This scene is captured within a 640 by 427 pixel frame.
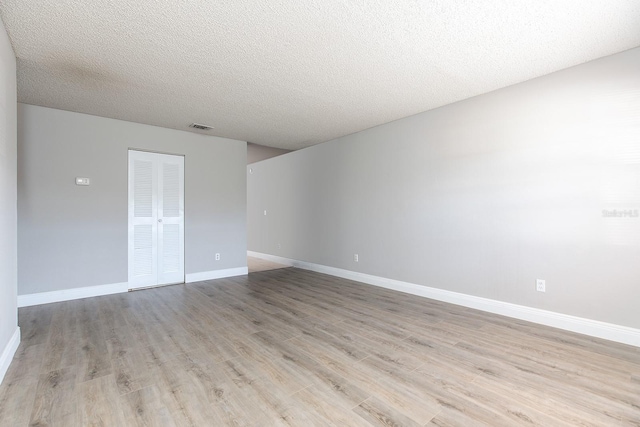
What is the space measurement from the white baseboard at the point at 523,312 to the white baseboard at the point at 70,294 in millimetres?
3716

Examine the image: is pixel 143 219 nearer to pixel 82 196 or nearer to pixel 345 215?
pixel 82 196

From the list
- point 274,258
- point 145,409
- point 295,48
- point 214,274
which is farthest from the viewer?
point 274,258

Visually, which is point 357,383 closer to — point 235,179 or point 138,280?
point 138,280

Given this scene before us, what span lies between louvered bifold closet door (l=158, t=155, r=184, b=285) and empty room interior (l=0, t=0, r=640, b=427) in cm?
4

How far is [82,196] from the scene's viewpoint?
417 centimetres

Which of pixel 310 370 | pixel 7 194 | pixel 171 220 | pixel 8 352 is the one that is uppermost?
pixel 7 194

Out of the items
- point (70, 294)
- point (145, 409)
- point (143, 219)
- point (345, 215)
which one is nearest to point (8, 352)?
point (145, 409)

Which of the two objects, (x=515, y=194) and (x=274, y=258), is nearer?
(x=515, y=194)

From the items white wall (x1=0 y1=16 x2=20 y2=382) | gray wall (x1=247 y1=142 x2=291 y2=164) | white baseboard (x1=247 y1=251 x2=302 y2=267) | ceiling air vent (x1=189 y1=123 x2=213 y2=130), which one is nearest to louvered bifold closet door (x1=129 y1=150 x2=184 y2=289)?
ceiling air vent (x1=189 y1=123 x2=213 y2=130)

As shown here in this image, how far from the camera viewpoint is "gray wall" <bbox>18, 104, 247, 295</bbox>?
3.82 m

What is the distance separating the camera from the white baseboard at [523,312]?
262 centimetres

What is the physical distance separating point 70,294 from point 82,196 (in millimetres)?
1353

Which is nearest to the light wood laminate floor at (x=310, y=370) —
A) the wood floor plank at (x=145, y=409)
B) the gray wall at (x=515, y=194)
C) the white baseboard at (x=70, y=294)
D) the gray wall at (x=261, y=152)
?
the wood floor plank at (x=145, y=409)

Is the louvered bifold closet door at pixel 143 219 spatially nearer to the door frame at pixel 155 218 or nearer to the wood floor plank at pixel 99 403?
the door frame at pixel 155 218
